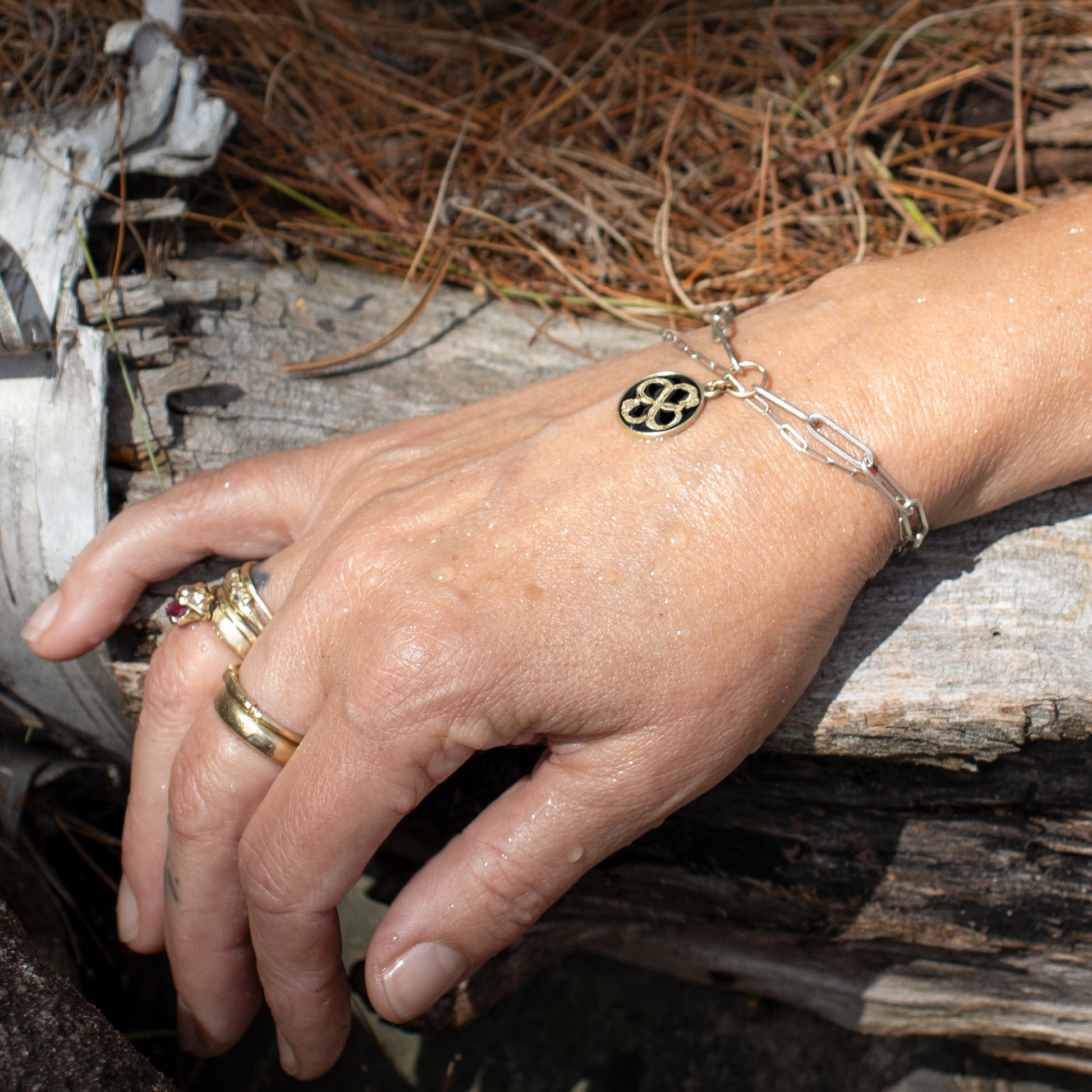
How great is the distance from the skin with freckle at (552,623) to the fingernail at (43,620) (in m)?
0.25

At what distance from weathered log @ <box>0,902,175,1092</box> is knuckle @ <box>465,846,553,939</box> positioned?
0.50 m

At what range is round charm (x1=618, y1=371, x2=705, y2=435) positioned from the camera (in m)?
1.30

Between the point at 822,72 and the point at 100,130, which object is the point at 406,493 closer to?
the point at 100,130

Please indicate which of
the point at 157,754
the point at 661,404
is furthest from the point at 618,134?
the point at 157,754

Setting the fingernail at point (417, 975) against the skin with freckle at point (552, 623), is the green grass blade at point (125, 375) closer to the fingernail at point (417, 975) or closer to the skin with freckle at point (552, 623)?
the skin with freckle at point (552, 623)

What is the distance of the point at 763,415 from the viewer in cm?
129

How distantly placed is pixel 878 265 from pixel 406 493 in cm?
87

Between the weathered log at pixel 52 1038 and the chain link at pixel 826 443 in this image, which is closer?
the weathered log at pixel 52 1038

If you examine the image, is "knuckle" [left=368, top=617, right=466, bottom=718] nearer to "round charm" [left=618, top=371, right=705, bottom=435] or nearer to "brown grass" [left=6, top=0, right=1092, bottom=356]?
"round charm" [left=618, top=371, right=705, bottom=435]

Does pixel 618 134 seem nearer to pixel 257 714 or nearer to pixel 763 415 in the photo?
pixel 763 415

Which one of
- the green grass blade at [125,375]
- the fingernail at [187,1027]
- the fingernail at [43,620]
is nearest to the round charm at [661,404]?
the green grass blade at [125,375]

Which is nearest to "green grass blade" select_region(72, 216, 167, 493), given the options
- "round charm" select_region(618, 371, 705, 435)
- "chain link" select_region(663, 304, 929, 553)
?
"round charm" select_region(618, 371, 705, 435)

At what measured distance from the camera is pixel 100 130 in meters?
1.83

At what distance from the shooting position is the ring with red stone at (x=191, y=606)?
56.6 inches
